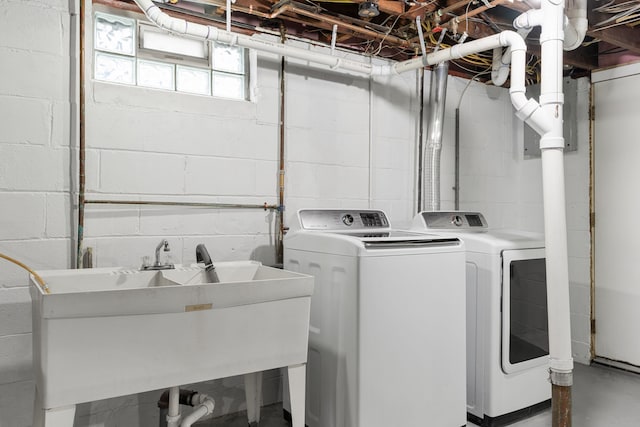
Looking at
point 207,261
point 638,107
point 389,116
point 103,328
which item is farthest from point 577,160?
point 103,328

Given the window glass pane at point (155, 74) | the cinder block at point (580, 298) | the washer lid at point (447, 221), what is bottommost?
the cinder block at point (580, 298)

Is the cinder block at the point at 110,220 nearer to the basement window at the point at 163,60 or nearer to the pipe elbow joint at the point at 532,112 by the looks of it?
the basement window at the point at 163,60

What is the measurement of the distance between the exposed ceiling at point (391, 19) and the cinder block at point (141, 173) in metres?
0.76

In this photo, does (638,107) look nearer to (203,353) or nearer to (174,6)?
(174,6)

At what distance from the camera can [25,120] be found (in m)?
2.08

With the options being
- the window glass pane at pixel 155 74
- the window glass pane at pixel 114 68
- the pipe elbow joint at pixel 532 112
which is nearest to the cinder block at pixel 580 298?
Result: the pipe elbow joint at pixel 532 112

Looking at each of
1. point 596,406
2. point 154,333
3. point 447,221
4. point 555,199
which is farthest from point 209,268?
point 596,406

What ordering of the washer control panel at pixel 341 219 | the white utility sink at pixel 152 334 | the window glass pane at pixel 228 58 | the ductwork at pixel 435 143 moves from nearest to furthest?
the white utility sink at pixel 152 334 < the washer control panel at pixel 341 219 < the window glass pane at pixel 228 58 < the ductwork at pixel 435 143

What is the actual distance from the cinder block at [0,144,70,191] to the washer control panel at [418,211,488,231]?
199 cm

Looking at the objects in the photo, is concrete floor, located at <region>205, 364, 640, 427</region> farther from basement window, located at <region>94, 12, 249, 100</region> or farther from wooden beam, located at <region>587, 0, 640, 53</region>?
wooden beam, located at <region>587, 0, 640, 53</region>

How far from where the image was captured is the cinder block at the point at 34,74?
80.5 inches

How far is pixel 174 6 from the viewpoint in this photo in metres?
2.44

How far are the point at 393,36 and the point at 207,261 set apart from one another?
192 cm

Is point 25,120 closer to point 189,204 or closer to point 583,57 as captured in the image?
point 189,204
